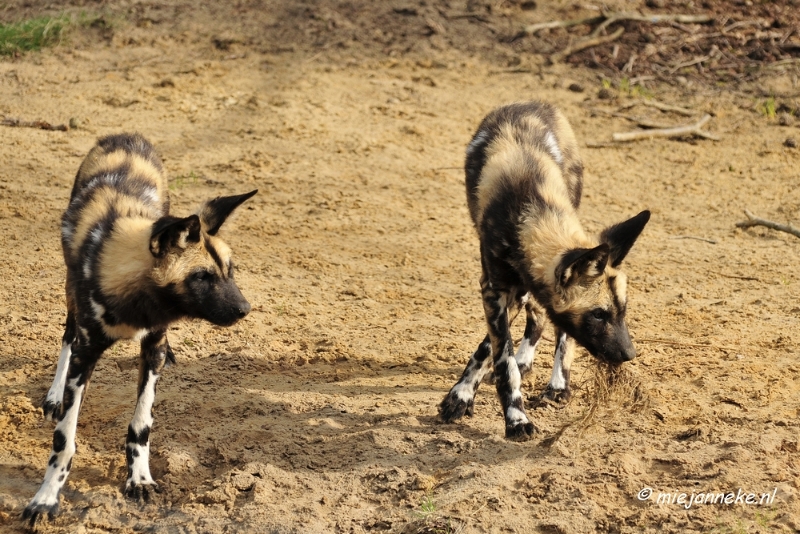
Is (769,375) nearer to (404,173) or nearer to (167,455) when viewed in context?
(167,455)

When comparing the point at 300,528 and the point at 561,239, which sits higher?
the point at 561,239

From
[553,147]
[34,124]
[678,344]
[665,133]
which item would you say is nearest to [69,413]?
[553,147]

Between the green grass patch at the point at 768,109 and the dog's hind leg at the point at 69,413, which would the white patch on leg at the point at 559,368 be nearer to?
the dog's hind leg at the point at 69,413

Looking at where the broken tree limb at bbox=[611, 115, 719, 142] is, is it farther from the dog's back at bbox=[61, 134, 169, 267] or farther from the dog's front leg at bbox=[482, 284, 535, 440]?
the dog's back at bbox=[61, 134, 169, 267]

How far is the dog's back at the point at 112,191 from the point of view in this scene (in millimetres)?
4529

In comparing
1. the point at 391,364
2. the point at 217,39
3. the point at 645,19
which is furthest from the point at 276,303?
the point at 645,19

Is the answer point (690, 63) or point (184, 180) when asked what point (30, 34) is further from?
point (690, 63)

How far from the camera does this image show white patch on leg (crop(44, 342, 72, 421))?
5027mm

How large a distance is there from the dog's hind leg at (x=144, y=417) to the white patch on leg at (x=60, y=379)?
0.81 meters

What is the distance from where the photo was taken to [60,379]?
508 cm

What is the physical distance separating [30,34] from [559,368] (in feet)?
24.2

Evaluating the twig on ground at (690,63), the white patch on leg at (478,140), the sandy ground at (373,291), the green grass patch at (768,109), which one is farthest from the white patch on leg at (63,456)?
the twig on ground at (690,63)

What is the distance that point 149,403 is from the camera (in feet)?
14.6

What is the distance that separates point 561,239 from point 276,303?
232cm
